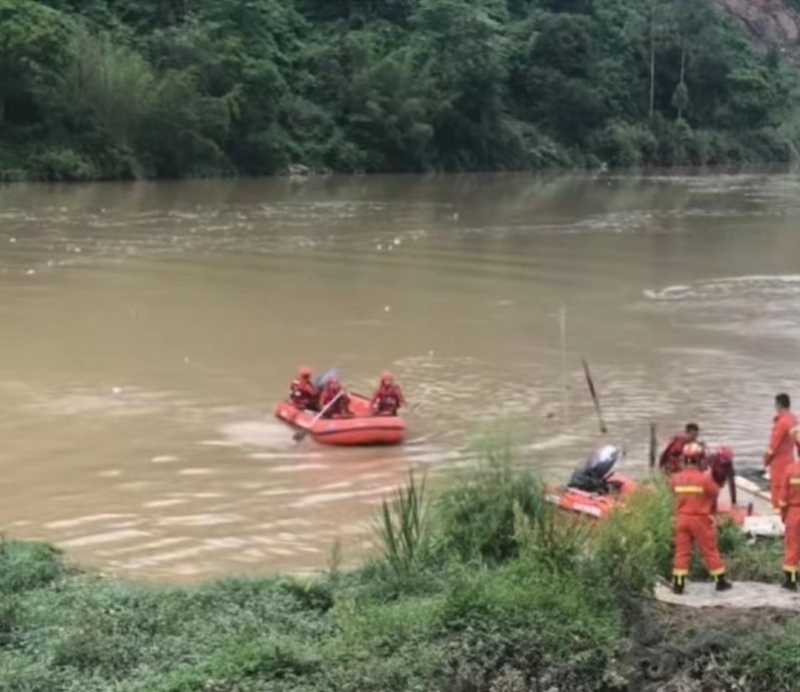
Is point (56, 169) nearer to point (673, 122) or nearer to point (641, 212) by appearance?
point (641, 212)

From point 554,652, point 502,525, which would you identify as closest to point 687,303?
point 502,525

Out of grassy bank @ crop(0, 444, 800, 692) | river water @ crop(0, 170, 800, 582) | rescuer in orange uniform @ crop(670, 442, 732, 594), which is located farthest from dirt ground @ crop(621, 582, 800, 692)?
river water @ crop(0, 170, 800, 582)

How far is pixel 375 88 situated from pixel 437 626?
2192 inches

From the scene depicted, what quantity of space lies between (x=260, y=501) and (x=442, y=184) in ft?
144

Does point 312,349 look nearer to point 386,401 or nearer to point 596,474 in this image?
point 386,401

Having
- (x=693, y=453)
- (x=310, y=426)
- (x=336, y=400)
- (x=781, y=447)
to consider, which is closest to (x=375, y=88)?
(x=336, y=400)

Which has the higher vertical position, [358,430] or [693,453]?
[693,453]

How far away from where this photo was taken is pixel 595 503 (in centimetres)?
1120

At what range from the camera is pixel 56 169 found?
4878 centimetres

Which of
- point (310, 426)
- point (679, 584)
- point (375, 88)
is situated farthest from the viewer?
point (375, 88)

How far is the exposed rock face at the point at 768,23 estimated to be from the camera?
104 m

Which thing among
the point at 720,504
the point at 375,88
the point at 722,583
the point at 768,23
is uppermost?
the point at 768,23

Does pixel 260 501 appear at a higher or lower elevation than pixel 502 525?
lower

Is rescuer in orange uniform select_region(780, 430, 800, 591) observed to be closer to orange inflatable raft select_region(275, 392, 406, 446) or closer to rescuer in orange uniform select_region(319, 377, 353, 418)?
orange inflatable raft select_region(275, 392, 406, 446)
